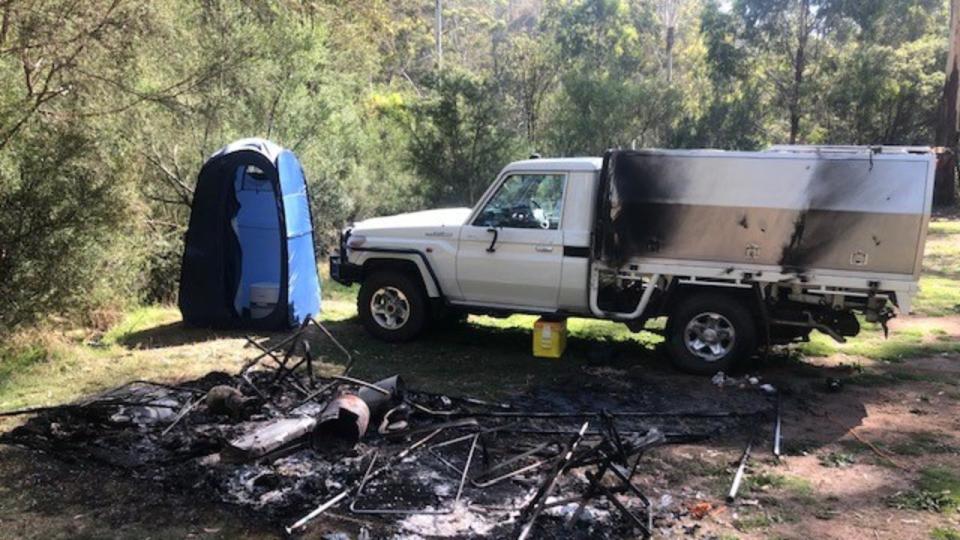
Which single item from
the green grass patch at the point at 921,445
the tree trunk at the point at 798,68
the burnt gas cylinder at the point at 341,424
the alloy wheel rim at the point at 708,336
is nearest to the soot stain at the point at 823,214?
the alloy wheel rim at the point at 708,336

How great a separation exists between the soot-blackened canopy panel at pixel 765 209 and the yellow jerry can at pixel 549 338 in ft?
3.22

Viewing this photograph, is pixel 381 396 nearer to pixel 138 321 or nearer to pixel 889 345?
pixel 138 321

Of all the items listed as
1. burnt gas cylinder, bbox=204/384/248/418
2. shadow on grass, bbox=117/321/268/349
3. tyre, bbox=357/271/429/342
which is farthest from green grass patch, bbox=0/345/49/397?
tyre, bbox=357/271/429/342

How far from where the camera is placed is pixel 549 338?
7.66 meters

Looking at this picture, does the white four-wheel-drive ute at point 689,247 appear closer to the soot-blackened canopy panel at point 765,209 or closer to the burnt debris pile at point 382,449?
the soot-blackened canopy panel at point 765,209

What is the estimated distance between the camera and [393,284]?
Answer: 8.11 metres

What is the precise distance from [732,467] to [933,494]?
1200 mm

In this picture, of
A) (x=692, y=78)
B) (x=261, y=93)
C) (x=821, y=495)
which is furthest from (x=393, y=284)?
(x=692, y=78)

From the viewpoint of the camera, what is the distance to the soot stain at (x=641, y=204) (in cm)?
692

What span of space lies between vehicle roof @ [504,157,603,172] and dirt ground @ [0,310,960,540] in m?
1.96

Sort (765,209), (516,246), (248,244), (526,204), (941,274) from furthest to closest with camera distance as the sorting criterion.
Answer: (941,274), (248,244), (526,204), (516,246), (765,209)

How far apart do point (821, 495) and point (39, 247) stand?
766 centimetres

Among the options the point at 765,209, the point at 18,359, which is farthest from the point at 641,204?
the point at 18,359

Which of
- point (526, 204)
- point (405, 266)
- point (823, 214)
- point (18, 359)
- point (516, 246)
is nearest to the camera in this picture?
point (823, 214)
